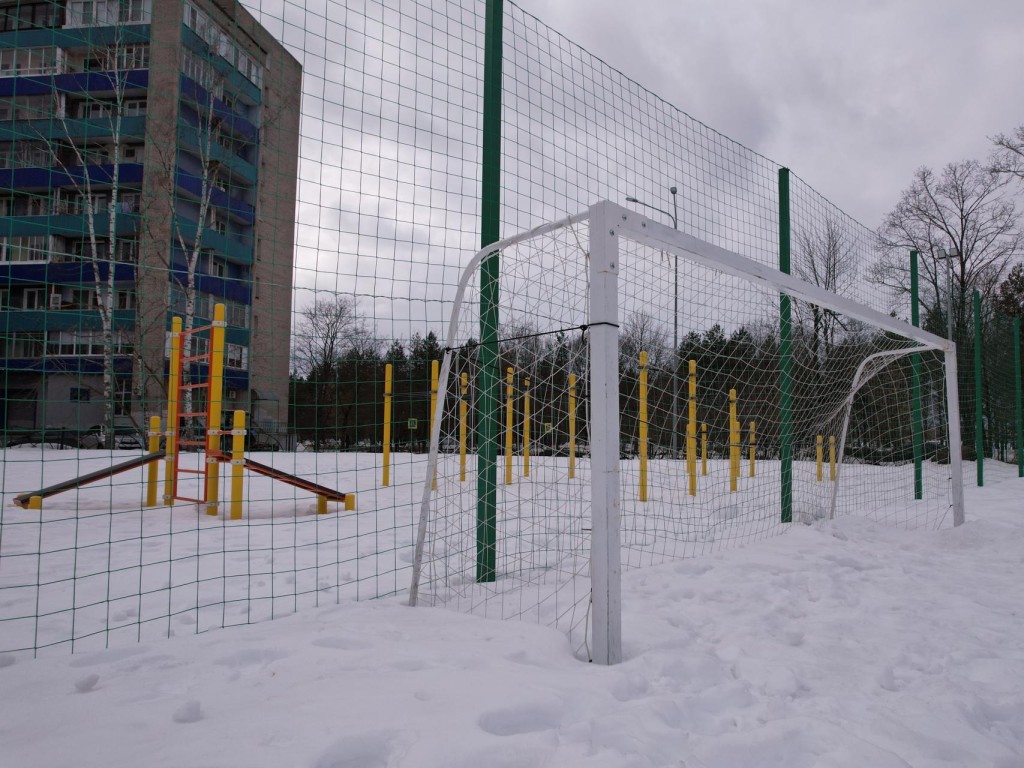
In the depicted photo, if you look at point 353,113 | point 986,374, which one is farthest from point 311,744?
point 986,374

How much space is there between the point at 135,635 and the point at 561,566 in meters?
2.29

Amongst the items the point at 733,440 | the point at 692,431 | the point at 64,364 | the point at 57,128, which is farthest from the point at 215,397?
the point at 57,128

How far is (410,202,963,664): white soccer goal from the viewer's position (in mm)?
2424

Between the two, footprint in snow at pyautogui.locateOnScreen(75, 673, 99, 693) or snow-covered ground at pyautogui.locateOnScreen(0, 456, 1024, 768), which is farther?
footprint in snow at pyautogui.locateOnScreen(75, 673, 99, 693)

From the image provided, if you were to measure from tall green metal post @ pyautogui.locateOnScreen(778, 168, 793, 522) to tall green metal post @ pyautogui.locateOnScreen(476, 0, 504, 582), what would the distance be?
325 cm

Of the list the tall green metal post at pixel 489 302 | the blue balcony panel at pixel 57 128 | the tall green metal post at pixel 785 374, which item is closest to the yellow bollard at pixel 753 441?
the tall green metal post at pixel 785 374

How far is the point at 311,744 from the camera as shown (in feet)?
5.01

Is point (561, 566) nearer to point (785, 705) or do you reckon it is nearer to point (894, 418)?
point (785, 705)

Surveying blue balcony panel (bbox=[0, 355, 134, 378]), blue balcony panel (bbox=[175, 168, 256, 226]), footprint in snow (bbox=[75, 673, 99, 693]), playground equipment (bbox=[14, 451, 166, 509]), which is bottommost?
footprint in snow (bbox=[75, 673, 99, 693])

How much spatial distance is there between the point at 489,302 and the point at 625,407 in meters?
1.79

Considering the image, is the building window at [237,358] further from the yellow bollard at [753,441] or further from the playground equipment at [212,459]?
the yellow bollard at [753,441]

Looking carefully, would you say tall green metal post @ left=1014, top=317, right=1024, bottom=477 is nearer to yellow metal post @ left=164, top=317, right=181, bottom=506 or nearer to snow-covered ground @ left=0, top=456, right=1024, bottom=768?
snow-covered ground @ left=0, top=456, right=1024, bottom=768

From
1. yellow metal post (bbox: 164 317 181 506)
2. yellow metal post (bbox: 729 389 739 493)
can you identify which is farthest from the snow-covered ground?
yellow metal post (bbox: 729 389 739 493)

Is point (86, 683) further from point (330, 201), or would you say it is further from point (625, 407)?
point (625, 407)
